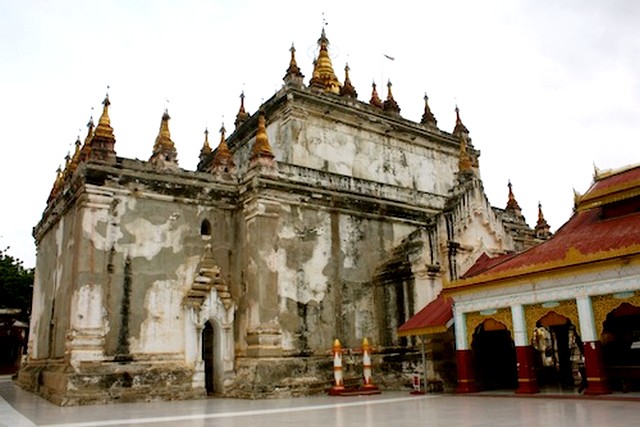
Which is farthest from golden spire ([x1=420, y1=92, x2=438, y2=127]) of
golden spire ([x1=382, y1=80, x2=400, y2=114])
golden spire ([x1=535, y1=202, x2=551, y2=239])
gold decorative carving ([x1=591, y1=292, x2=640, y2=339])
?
gold decorative carving ([x1=591, y1=292, x2=640, y2=339])

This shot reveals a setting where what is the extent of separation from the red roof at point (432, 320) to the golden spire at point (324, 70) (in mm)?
14999

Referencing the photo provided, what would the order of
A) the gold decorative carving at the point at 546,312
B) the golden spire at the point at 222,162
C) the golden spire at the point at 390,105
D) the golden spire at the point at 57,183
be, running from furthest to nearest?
1. the golden spire at the point at 390,105
2. the golden spire at the point at 57,183
3. the golden spire at the point at 222,162
4. the gold decorative carving at the point at 546,312

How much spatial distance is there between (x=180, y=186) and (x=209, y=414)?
9094 millimetres

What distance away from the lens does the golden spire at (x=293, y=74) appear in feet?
83.5

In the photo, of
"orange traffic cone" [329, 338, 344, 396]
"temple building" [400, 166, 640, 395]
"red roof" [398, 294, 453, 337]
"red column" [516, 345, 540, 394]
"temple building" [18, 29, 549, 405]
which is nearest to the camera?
"temple building" [400, 166, 640, 395]

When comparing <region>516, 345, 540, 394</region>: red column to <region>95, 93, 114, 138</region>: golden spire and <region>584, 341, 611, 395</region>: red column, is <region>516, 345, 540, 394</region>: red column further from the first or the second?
<region>95, 93, 114, 138</region>: golden spire

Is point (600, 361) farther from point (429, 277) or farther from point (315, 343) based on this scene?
point (315, 343)

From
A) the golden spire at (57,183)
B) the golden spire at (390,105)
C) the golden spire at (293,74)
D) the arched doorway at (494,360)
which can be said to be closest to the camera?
the arched doorway at (494,360)

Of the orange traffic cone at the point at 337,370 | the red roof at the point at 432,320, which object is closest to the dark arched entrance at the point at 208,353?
the orange traffic cone at the point at 337,370

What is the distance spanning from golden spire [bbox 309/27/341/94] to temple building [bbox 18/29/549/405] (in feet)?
16.7

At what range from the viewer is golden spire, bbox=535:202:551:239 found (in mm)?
31969

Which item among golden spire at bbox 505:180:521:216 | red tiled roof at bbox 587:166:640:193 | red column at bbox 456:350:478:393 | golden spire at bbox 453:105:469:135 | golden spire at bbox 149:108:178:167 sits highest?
golden spire at bbox 453:105:469:135

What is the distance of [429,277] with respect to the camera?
21156 mm

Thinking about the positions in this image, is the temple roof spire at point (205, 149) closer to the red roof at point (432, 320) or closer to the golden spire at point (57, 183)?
the golden spire at point (57, 183)
